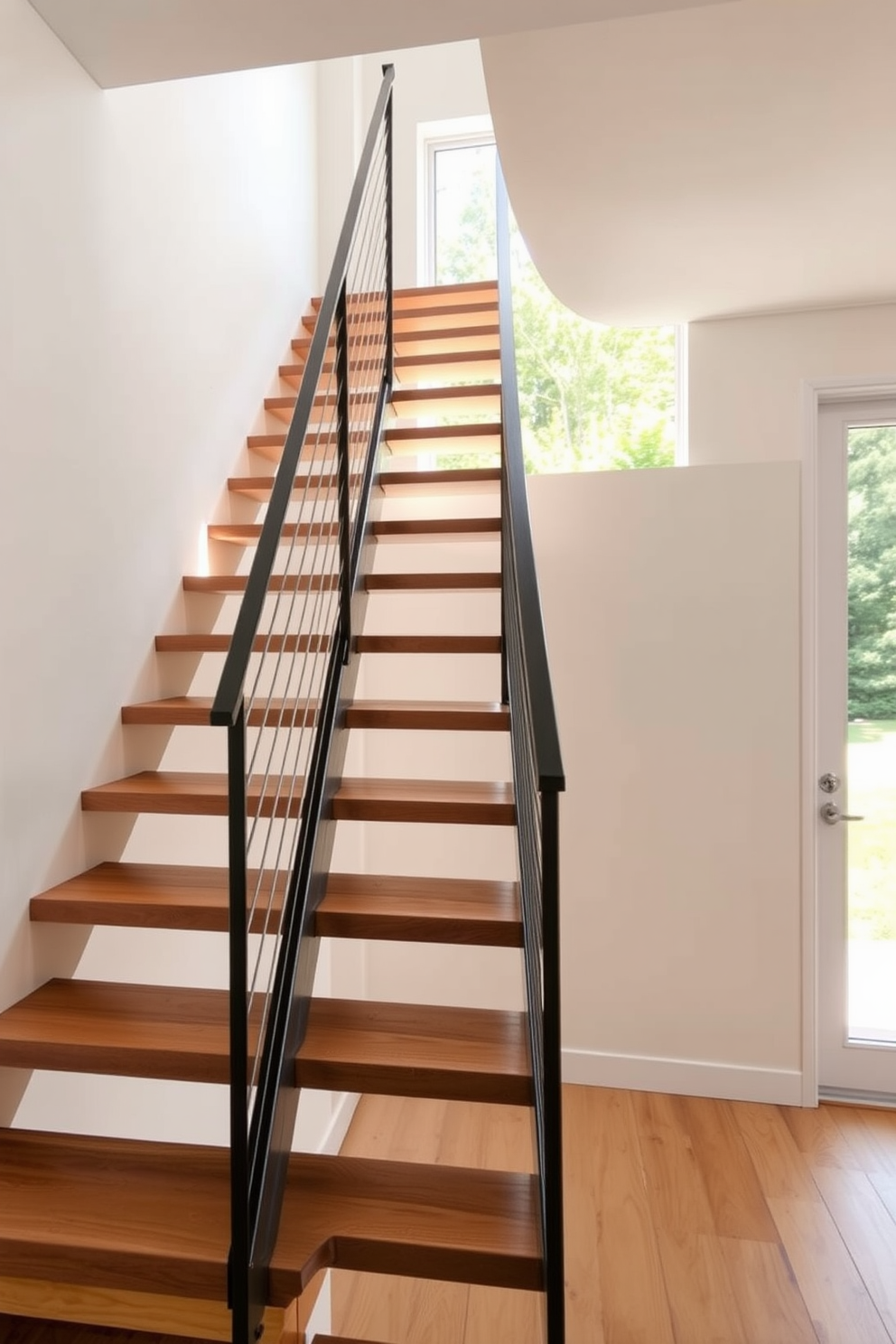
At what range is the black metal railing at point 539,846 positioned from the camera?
3.77ft

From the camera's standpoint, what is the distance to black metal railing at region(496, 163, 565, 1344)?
3.77 ft

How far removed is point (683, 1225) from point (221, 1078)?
1.78m

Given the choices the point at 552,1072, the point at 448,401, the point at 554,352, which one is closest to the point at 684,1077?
the point at 552,1072

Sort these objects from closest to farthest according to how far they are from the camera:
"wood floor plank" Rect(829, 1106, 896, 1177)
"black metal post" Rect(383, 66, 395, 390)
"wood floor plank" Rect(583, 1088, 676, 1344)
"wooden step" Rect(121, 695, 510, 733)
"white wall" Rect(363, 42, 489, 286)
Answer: "wooden step" Rect(121, 695, 510, 733) < "wood floor plank" Rect(583, 1088, 676, 1344) < "wood floor plank" Rect(829, 1106, 896, 1177) < "black metal post" Rect(383, 66, 395, 390) < "white wall" Rect(363, 42, 489, 286)

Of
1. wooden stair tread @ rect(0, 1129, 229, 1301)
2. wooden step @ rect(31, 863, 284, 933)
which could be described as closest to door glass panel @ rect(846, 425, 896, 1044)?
wooden step @ rect(31, 863, 284, 933)

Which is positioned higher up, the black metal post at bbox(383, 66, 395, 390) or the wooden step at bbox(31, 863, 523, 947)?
the black metal post at bbox(383, 66, 395, 390)

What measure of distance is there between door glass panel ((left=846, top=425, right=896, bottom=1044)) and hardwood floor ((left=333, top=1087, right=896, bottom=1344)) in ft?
1.66

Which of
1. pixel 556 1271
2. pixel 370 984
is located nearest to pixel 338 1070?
pixel 556 1271

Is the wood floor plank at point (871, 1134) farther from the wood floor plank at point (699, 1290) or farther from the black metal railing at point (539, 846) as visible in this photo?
the black metal railing at point (539, 846)

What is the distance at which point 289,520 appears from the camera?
3168 millimetres

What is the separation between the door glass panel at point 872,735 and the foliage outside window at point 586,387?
3.44 feet

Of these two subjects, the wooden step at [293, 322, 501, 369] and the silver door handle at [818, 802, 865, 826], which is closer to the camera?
the silver door handle at [818, 802, 865, 826]

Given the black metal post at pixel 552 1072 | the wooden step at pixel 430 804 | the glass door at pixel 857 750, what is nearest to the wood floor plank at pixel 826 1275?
the glass door at pixel 857 750

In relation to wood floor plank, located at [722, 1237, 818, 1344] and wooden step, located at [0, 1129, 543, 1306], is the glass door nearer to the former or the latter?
wood floor plank, located at [722, 1237, 818, 1344]
